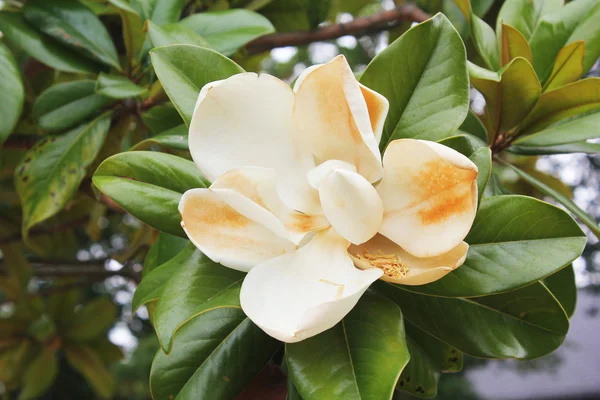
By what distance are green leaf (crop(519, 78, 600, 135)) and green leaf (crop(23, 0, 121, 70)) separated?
1.94 ft

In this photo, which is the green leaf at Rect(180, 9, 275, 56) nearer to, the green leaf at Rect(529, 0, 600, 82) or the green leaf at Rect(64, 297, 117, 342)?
the green leaf at Rect(529, 0, 600, 82)

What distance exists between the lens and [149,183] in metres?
0.57

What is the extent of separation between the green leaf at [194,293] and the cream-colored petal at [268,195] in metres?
0.07

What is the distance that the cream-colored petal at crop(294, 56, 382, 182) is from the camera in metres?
0.46

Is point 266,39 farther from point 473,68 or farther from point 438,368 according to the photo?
point 438,368

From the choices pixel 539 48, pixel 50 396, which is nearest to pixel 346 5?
pixel 539 48

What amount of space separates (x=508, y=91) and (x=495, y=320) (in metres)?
0.27

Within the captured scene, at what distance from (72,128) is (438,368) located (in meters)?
0.64

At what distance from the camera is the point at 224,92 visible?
0.49 meters

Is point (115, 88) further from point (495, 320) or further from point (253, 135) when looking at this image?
point (495, 320)

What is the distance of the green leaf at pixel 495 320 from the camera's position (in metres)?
0.58

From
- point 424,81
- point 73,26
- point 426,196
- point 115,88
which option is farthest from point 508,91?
point 73,26

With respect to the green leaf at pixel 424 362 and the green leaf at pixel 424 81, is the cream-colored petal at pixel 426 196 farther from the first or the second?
the green leaf at pixel 424 362

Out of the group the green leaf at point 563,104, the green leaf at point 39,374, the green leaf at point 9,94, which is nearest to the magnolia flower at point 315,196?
the green leaf at point 563,104
